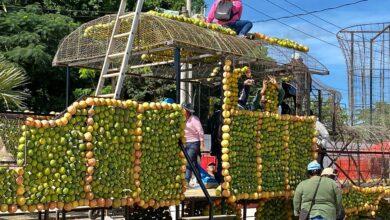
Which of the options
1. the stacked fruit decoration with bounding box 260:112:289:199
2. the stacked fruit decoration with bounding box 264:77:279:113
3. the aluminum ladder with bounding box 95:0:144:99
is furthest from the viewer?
the stacked fruit decoration with bounding box 264:77:279:113

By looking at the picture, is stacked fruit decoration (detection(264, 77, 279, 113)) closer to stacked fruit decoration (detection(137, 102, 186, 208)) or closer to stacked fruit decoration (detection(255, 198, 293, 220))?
stacked fruit decoration (detection(255, 198, 293, 220))

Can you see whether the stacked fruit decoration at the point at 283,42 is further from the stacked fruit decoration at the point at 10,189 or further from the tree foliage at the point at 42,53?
the tree foliage at the point at 42,53

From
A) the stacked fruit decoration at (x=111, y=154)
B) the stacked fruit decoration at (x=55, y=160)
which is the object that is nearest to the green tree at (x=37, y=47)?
the stacked fruit decoration at (x=111, y=154)

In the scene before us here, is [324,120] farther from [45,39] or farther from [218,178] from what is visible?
[45,39]

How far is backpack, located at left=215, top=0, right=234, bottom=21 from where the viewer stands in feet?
35.3

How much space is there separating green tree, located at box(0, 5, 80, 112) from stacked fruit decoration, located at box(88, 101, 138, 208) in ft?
39.0

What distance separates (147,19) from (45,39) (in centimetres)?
1204

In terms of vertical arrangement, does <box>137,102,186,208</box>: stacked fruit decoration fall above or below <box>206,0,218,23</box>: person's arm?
below

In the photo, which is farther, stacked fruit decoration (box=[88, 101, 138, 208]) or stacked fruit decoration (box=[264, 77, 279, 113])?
stacked fruit decoration (box=[264, 77, 279, 113])

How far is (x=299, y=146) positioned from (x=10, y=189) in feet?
18.8

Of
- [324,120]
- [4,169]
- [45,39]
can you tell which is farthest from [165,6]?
[4,169]

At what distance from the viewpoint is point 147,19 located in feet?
28.4

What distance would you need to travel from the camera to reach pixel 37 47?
19.0m

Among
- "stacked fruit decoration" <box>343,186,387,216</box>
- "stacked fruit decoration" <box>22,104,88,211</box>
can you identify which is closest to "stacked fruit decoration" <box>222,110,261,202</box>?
"stacked fruit decoration" <box>343,186,387,216</box>
